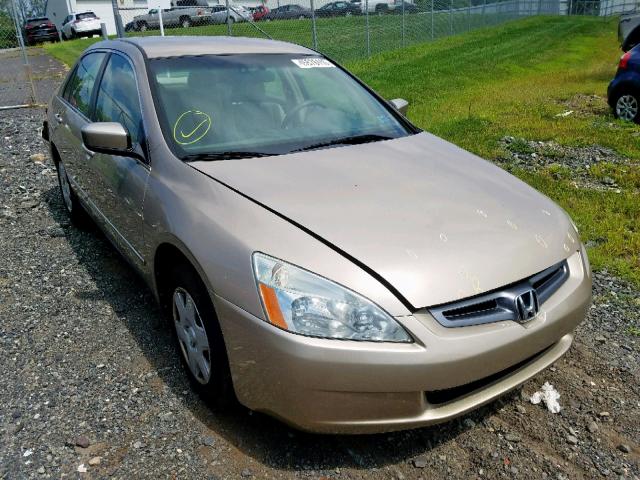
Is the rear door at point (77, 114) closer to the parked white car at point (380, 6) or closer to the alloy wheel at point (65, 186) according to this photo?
the alloy wheel at point (65, 186)

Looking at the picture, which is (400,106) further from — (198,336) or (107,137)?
(198,336)

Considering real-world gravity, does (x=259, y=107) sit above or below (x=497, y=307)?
above

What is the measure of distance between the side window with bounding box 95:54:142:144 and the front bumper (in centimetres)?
142

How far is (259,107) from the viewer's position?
129 inches

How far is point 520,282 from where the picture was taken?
2270mm

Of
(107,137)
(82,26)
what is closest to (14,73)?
(107,137)

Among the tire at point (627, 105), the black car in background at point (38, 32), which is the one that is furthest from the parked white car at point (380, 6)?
the black car in background at point (38, 32)

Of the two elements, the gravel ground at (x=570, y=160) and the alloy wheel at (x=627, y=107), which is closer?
the gravel ground at (x=570, y=160)

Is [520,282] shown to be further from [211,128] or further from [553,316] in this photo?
[211,128]

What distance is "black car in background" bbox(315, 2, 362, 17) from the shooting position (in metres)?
15.9

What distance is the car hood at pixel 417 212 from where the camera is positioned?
7.07 feet

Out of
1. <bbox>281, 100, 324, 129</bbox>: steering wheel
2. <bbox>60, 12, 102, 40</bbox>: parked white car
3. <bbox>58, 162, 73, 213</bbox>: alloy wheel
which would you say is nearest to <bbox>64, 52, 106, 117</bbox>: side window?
<bbox>58, 162, 73, 213</bbox>: alloy wheel

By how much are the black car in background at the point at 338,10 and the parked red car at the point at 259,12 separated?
438cm

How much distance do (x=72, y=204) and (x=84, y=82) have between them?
1035 mm
